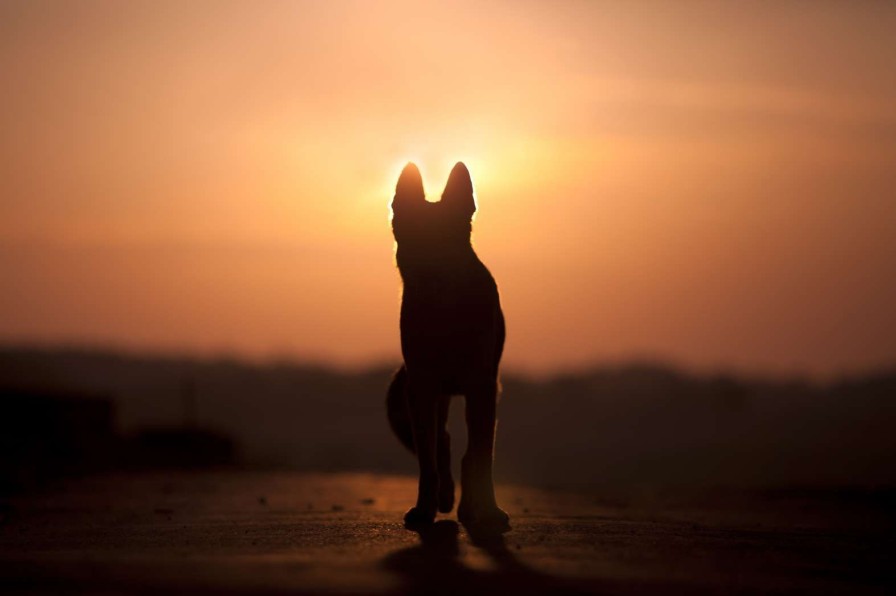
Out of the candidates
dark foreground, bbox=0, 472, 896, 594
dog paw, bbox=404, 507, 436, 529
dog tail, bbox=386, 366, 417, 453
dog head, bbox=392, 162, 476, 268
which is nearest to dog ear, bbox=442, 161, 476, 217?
dog head, bbox=392, 162, 476, 268

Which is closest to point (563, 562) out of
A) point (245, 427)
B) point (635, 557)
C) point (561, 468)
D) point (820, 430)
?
point (635, 557)

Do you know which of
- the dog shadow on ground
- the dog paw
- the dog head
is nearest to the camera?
the dog shadow on ground

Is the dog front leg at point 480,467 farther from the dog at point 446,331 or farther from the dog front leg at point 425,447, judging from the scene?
the dog front leg at point 425,447

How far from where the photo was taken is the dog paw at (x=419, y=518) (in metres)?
13.1

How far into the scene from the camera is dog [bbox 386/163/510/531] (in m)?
13.3

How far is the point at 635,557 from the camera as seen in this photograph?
35.0 ft

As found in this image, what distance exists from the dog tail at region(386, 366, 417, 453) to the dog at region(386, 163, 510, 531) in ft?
3.90

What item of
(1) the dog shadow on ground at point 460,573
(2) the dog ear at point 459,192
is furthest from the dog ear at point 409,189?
(1) the dog shadow on ground at point 460,573

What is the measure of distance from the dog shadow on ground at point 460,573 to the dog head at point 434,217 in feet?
9.12

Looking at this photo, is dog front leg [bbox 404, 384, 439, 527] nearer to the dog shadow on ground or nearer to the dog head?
the dog head

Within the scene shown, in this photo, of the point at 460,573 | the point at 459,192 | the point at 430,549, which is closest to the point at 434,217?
the point at 459,192

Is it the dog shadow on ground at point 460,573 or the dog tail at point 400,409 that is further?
the dog tail at point 400,409

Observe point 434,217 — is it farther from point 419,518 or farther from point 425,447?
point 419,518

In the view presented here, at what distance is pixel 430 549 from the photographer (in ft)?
36.1
